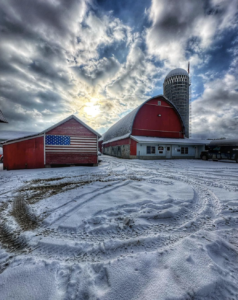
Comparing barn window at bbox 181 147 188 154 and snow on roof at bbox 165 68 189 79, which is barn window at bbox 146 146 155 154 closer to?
barn window at bbox 181 147 188 154

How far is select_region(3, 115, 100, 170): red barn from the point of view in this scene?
37.0 feet

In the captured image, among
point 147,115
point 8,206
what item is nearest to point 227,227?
point 8,206

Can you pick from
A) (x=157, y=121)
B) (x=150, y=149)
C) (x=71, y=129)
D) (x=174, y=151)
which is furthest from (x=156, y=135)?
(x=71, y=129)

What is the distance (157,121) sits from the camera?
22.1 m

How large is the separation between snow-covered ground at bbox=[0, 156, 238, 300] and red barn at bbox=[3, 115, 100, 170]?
8.02 metres

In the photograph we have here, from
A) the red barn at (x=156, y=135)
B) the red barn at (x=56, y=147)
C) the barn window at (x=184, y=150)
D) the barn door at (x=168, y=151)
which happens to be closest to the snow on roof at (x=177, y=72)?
the red barn at (x=156, y=135)

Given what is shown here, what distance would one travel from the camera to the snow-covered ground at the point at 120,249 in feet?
5.12

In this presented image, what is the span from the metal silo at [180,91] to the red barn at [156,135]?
10.8m

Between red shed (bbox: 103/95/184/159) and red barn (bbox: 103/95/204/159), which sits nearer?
red barn (bbox: 103/95/204/159)

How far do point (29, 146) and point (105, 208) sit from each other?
35.2 ft

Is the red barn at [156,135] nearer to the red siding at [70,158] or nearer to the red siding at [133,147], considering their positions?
the red siding at [133,147]

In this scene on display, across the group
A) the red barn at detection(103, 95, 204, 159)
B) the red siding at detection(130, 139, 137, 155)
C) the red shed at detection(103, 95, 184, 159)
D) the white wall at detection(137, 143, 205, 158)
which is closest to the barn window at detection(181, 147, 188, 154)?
the red barn at detection(103, 95, 204, 159)

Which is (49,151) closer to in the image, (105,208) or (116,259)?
(105,208)

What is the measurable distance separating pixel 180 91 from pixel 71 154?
31.8 m
